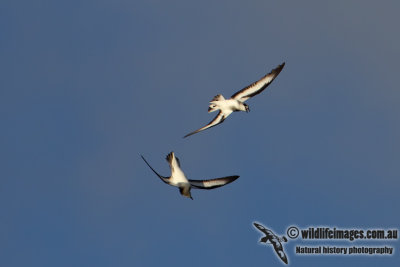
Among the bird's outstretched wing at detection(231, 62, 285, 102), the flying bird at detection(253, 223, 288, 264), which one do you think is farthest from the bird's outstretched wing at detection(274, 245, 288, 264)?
the bird's outstretched wing at detection(231, 62, 285, 102)

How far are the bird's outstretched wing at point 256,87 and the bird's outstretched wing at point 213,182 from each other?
359 inches

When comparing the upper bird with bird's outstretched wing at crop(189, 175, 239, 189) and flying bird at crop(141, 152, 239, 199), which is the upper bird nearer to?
bird's outstretched wing at crop(189, 175, 239, 189)

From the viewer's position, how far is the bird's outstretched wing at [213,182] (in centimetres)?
7700

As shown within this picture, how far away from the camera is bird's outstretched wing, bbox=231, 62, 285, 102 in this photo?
84.4 metres

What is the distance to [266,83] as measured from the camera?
8456cm

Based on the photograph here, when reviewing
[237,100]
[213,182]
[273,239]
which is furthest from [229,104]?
[273,239]

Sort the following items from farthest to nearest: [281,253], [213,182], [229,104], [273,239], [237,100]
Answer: [273,239], [237,100], [229,104], [281,253], [213,182]

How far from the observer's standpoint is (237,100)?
83.6m

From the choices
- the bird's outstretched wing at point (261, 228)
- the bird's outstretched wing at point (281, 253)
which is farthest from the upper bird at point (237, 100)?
the bird's outstretched wing at point (281, 253)

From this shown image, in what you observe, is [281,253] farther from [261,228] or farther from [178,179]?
[178,179]

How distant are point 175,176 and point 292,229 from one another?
1523 centimetres

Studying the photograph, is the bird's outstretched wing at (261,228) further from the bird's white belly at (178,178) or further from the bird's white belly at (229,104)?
the bird's white belly at (178,178)

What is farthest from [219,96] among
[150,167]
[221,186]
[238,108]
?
[150,167]

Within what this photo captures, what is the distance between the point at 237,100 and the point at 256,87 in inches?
90.7
